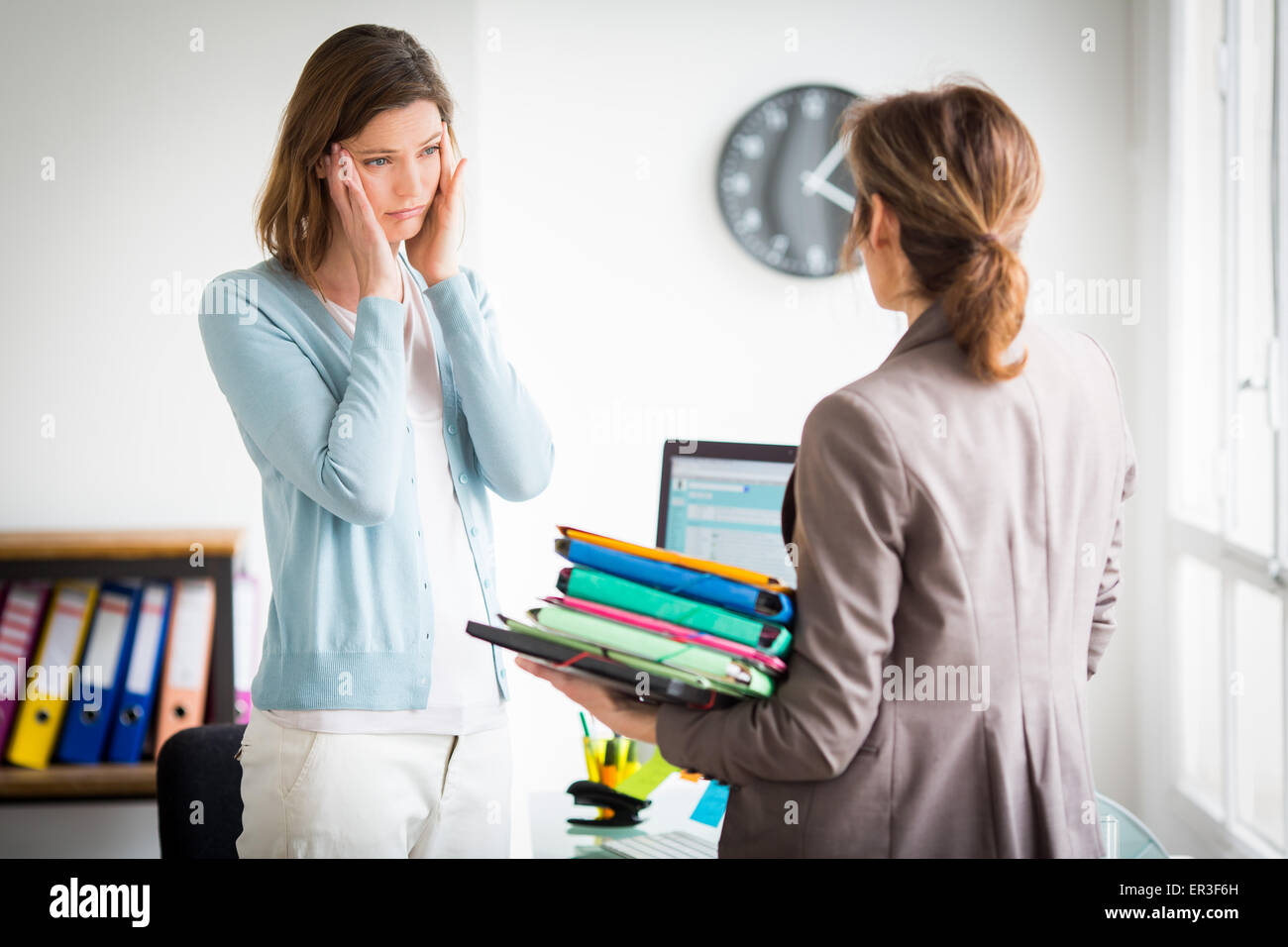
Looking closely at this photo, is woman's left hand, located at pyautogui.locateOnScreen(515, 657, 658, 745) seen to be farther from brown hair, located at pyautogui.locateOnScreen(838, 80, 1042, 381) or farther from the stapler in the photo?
the stapler

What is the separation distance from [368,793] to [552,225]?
177 cm

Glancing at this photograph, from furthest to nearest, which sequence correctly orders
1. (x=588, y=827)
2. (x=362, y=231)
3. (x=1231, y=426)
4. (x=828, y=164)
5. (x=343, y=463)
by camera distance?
(x=828, y=164), (x=1231, y=426), (x=588, y=827), (x=362, y=231), (x=343, y=463)

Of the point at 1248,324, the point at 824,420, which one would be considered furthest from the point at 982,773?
the point at 1248,324

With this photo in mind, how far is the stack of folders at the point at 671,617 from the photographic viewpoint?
892 millimetres

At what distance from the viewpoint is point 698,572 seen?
0.91 m

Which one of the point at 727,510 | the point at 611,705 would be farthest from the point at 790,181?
the point at 611,705

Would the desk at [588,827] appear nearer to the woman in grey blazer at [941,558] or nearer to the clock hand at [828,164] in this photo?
the woman in grey blazer at [941,558]

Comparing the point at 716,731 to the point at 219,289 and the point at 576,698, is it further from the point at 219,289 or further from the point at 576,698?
the point at 219,289

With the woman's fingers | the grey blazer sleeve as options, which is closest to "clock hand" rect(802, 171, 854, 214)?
the woman's fingers

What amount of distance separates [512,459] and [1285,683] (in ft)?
4.74

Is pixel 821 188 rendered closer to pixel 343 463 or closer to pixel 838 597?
pixel 343 463

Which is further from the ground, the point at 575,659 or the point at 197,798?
the point at 575,659

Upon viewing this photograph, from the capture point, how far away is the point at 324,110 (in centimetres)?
131

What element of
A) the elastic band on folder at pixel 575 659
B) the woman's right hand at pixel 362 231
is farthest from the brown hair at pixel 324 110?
the elastic band on folder at pixel 575 659
